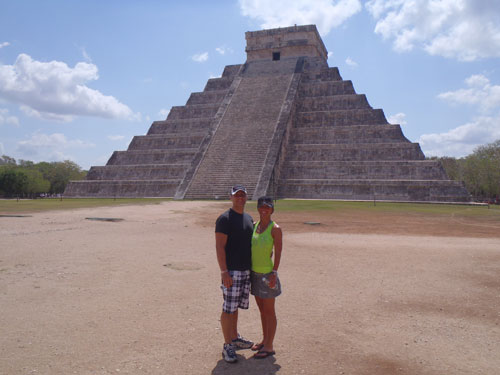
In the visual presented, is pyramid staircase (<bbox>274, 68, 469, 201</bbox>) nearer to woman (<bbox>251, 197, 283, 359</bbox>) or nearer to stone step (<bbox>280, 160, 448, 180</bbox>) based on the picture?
stone step (<bbox>280, 160, 448, 180</bbox>)

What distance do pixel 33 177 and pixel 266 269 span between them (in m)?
56.3

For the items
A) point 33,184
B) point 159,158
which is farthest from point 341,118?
point 33,184

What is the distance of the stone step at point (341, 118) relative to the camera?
31270mm

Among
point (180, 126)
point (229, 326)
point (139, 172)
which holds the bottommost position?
point (229, 326)

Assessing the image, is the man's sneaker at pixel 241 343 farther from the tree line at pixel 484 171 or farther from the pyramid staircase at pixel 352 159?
the tree line at pixel 484 171

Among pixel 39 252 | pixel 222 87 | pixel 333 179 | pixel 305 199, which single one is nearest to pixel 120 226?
pixel 39 252

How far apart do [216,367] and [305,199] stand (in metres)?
23.7

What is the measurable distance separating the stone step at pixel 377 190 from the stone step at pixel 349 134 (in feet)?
15.3

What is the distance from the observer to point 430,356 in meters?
3.72

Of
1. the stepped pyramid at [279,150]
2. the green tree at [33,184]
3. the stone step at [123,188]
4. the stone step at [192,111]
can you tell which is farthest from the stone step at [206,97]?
the green tree at [33,184]

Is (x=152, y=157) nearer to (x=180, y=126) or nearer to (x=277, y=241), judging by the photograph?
(x=180, y=126)

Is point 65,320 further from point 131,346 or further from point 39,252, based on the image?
point 39,252

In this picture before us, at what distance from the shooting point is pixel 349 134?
1198 inches

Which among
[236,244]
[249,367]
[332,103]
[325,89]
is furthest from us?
[325,89]
